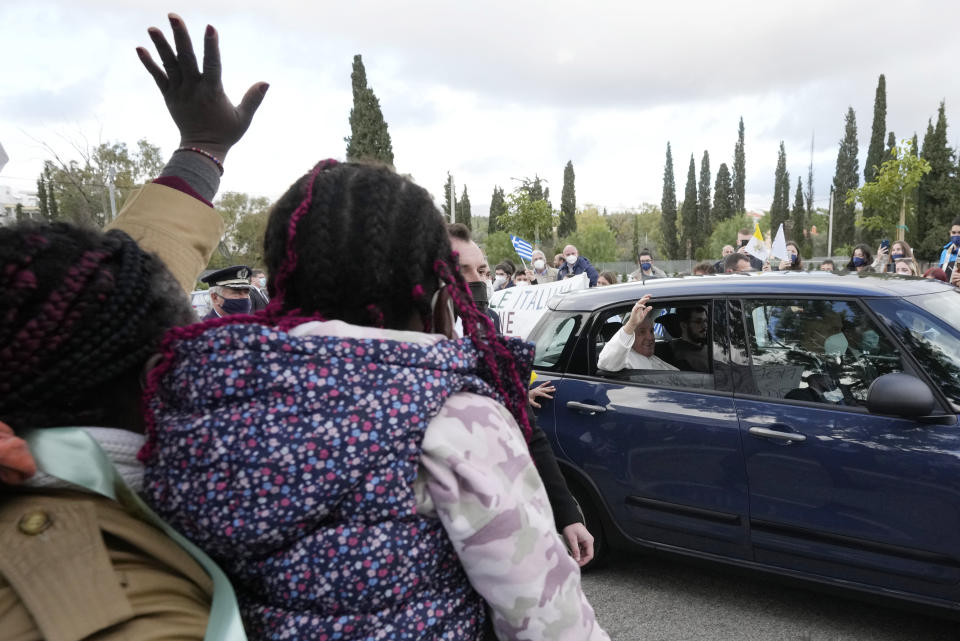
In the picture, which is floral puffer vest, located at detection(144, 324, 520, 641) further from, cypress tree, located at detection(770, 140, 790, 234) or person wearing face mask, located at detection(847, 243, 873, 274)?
cypress tree, located at detection(770, 140, 790, 234)

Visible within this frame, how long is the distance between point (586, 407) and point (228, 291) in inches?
147

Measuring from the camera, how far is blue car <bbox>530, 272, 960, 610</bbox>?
2.77 meters

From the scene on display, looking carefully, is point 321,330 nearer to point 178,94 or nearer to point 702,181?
point 178,94

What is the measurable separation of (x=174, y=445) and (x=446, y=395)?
15.1 inches

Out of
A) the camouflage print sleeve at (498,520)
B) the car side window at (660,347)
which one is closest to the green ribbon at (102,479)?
the camouflage print sleeve at (498,520)

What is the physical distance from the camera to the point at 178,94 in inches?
50.9

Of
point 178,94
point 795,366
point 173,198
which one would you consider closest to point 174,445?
point 173,198

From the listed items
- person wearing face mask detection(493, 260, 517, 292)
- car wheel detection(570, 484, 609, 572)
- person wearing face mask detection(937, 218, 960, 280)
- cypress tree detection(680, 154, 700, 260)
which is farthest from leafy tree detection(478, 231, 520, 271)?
car wheel detection(570, 484, 609, 572)

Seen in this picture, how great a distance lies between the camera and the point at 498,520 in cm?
99

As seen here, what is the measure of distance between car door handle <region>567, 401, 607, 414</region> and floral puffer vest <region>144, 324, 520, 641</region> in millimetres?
2736

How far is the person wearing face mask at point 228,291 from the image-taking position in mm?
6020

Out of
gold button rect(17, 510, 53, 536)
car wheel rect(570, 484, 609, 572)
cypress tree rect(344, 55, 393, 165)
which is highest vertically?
cypress tree rect(344, 55, 393, 165)

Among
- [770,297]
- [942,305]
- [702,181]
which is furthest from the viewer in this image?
[702,181]

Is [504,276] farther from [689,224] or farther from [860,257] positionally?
[689,224]
